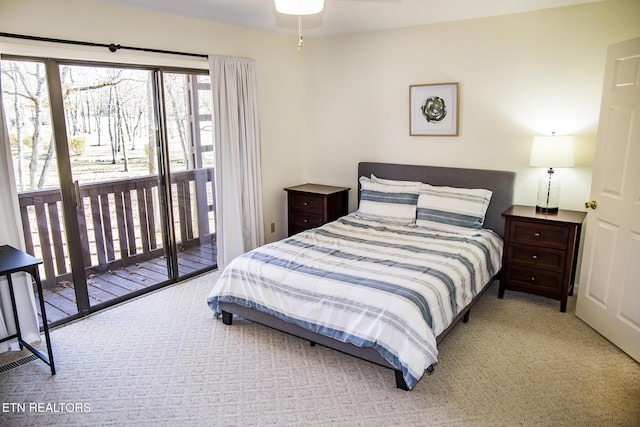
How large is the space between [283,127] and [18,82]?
272 cm

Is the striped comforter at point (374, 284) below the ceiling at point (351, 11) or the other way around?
below

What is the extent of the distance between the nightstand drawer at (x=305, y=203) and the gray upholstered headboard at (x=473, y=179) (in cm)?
76

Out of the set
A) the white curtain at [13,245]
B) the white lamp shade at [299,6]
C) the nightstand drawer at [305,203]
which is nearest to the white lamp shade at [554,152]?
the nightstand drawer at [305,203]

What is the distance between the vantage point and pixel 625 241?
9.78 ft

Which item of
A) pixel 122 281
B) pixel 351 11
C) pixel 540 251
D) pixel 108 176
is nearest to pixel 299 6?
pixel 351 11

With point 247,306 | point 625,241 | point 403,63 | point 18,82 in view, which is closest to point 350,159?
point 403,63

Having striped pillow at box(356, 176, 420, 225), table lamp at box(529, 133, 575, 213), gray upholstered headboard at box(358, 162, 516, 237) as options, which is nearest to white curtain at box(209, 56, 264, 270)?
striped pillow at box(356, 176, 420, 225)

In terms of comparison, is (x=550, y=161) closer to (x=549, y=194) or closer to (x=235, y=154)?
(x=549, y=194)

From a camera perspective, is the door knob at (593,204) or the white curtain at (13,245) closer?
the white curtain at (13,245)

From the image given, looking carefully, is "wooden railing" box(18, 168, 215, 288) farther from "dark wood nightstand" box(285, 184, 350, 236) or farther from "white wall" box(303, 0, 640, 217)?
"white wall" box(303, 0, 640, 217)

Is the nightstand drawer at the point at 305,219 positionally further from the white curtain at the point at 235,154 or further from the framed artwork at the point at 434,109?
the framed artwork at the point at 434,109

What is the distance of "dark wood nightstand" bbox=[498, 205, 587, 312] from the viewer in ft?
11.6

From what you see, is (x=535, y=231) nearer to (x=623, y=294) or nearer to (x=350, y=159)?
(x=623, y=294)

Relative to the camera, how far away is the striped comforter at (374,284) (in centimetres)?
258
